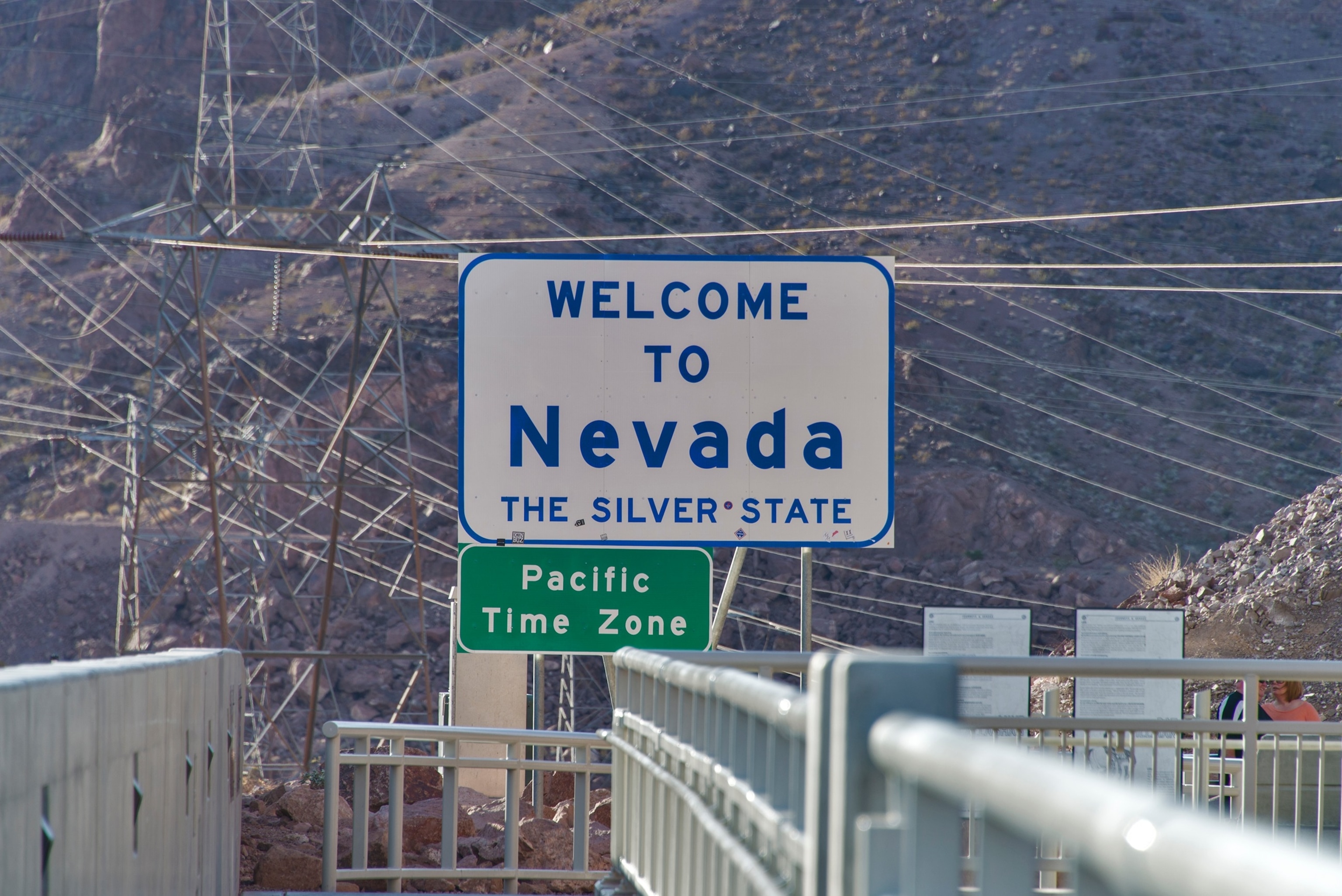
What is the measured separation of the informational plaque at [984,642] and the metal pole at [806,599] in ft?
6.45

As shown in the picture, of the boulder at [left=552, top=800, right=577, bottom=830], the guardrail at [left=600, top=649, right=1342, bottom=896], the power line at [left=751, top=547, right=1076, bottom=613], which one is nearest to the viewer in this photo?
the guardrail at [left=600, top=649, right=1342, bottom=896]

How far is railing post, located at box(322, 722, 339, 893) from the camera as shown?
759cm

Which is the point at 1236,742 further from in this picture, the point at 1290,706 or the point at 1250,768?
the point at 1290,706

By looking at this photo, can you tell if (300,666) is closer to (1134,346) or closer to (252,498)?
(252,498)

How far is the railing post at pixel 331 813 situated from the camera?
759 centimetres

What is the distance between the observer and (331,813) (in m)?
7.70

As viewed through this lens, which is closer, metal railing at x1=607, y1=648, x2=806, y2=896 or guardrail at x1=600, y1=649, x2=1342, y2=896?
guardrail at x1=600, y1=649, x2=1342, y2=896

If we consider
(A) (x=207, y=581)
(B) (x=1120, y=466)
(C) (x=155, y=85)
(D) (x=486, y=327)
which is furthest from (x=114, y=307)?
(D) (x=486, y=327)

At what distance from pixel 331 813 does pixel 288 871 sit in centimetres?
49

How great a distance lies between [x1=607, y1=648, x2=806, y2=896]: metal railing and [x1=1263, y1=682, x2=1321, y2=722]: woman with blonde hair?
4.30 m

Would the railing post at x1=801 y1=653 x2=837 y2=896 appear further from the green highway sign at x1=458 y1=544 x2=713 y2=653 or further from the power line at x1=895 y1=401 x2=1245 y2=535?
the power line at x1=895 y1=401 x2=1245 y2=535

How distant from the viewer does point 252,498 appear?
41.1 m

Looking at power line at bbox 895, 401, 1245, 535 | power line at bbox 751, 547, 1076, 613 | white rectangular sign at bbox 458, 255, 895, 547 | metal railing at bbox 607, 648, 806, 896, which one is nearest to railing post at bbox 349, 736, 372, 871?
white rectangular sign at bbox 458, 255, 895, 547

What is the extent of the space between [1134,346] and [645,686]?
45.6 metres
